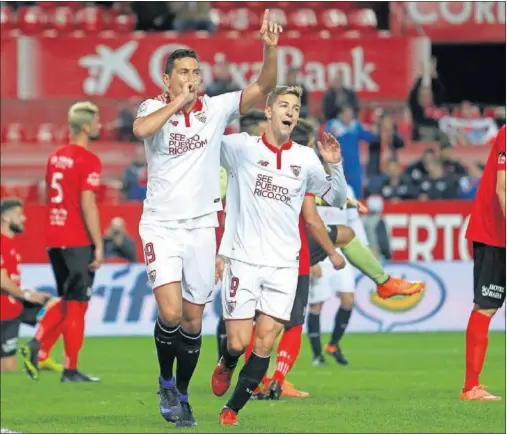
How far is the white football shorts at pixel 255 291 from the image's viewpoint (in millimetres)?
8641

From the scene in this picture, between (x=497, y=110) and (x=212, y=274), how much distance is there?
15805 millimetres

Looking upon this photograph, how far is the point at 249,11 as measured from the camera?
24.0 m

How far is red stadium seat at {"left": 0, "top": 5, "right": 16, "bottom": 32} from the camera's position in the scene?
77.2 ft

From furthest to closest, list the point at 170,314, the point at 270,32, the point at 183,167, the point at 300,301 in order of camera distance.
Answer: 1. the point at 300,301
2. the point at 170,314
3. the point at 183,167
4. the point at 270,32

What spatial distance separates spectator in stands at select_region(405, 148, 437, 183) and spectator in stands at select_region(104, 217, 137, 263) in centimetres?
421

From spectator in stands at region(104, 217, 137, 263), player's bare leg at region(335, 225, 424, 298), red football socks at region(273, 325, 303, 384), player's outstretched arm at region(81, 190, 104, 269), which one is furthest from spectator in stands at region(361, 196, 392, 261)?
red football socks at region(273, 325, 303, 384)

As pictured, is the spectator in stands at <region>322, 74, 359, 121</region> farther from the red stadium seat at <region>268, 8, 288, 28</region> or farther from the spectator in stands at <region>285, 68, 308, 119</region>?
the red stadium seat at <region>268, 8, 288, 28</region>

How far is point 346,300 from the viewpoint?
1380 cm

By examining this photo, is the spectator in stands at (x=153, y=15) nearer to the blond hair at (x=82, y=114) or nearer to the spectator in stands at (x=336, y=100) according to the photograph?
the spectator in stands at (x=336, y=100)

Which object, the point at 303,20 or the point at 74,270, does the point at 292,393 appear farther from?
the point at 303,20

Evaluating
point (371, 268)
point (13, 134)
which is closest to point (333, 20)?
point (13, 134)

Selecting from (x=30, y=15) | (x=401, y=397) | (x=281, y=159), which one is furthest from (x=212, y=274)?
(x=30, y=15)

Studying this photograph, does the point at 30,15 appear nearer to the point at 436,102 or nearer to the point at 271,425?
the point at 436,102

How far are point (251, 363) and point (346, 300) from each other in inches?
206
